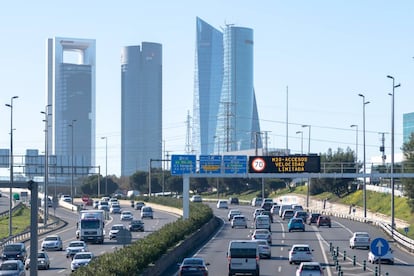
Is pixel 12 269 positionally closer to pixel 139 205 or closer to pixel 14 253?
pixel 14 253

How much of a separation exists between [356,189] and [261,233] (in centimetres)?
6755

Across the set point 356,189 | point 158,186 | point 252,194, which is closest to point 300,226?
point 356,189

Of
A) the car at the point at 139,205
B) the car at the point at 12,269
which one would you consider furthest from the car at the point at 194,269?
the car at the point at 139,205

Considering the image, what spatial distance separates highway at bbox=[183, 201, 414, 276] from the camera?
4800 centimetres

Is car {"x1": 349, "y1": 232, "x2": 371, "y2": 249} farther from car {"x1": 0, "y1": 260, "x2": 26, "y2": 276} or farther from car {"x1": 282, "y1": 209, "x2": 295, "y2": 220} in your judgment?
car {"x1": 282, "y1": 209, "x2": 295, "y2": 220}

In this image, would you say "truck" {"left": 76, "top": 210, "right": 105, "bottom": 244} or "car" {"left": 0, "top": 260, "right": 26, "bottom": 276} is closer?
"car" {"left": 0, "top": 260, "right": 26, "bottom": 276}

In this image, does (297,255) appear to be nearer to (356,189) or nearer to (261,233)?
(261,233)

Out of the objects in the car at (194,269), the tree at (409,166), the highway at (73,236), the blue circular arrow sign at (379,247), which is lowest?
the highway at (73,236)

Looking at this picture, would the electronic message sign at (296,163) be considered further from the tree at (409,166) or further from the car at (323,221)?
the car at (323,221)

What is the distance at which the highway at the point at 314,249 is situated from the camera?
4800 centimetres

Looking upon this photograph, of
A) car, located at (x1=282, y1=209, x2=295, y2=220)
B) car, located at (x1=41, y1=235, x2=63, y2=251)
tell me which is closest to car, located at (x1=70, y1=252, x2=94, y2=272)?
car, located at (x1=41, y1=235, x2=63, y2=251)

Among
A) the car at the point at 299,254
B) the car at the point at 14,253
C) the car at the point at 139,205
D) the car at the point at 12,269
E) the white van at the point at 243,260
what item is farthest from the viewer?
the car at the point at 139,205

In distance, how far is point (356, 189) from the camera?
425 feet

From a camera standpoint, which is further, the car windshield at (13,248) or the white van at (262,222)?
the white van at (262,222)
